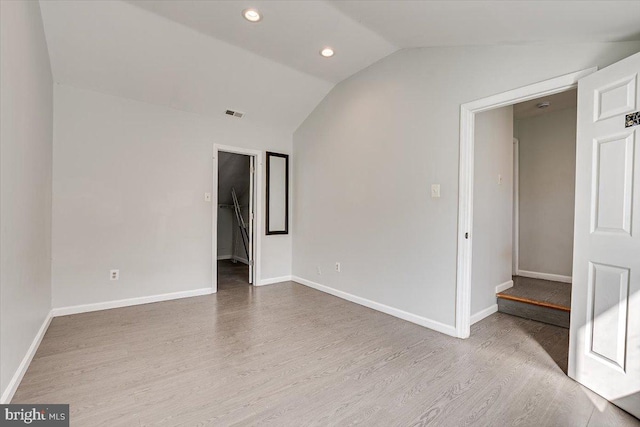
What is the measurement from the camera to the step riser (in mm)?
2926

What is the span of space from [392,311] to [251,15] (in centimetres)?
320

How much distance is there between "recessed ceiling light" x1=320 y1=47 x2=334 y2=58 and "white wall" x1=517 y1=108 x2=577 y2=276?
3.28 metres

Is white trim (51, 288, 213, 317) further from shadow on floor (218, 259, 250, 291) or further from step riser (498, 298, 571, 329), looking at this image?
step riser (498, 298, 571, 329)

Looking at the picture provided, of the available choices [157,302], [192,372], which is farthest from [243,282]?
[192,372]

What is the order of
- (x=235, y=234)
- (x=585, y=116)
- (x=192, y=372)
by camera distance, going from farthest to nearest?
(x=235, y=234) < (x=192, y=372) < (x=585, y=116)

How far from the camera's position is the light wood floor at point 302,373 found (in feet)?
5.55

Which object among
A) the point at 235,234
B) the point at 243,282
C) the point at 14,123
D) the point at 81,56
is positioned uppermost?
the point at 81,56

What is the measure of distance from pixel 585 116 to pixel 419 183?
53.4 inches

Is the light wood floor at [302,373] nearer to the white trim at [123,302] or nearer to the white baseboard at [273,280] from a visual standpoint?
the white trim at [123,302]

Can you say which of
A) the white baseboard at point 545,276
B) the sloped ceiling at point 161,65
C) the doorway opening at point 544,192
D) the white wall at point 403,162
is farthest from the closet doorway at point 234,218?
the white baseboard at point 545,276

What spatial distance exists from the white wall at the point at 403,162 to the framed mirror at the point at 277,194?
22.9 inches

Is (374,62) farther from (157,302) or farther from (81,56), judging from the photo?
(157,302)

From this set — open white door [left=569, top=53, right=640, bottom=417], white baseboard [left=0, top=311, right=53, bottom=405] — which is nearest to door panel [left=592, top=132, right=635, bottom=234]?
open white door [left=569, top=53, right=640, bottom=417]

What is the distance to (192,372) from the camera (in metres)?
2.12
